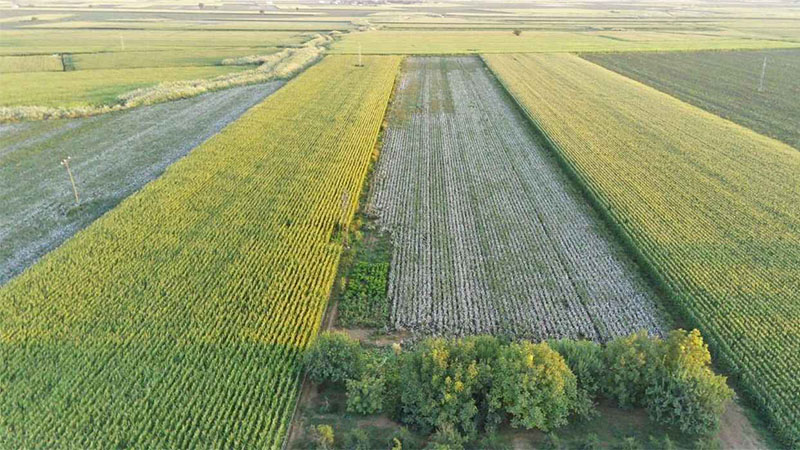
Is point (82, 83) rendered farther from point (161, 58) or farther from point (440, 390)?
point (440, 390)

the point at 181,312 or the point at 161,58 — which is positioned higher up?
the point at 161,58

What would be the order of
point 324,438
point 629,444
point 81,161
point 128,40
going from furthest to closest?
1. point 128,40
2. point 81,161
3. point 629,444
4. point 324,438

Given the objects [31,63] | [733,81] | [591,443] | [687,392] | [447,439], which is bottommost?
[591,443]

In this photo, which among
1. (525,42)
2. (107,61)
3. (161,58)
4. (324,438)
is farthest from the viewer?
(525,42)

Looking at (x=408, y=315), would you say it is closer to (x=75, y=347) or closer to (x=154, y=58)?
(x=75, y=347)

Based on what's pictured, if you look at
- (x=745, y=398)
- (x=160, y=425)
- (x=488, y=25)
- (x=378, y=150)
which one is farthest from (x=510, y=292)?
(x=488, y=25)

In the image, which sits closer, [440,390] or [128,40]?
[440,390]

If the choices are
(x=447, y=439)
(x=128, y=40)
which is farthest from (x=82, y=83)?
(x=447, y=439)

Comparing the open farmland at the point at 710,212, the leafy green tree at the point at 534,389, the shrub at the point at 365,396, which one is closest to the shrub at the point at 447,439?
the leafy green tree at the point at 534,389
